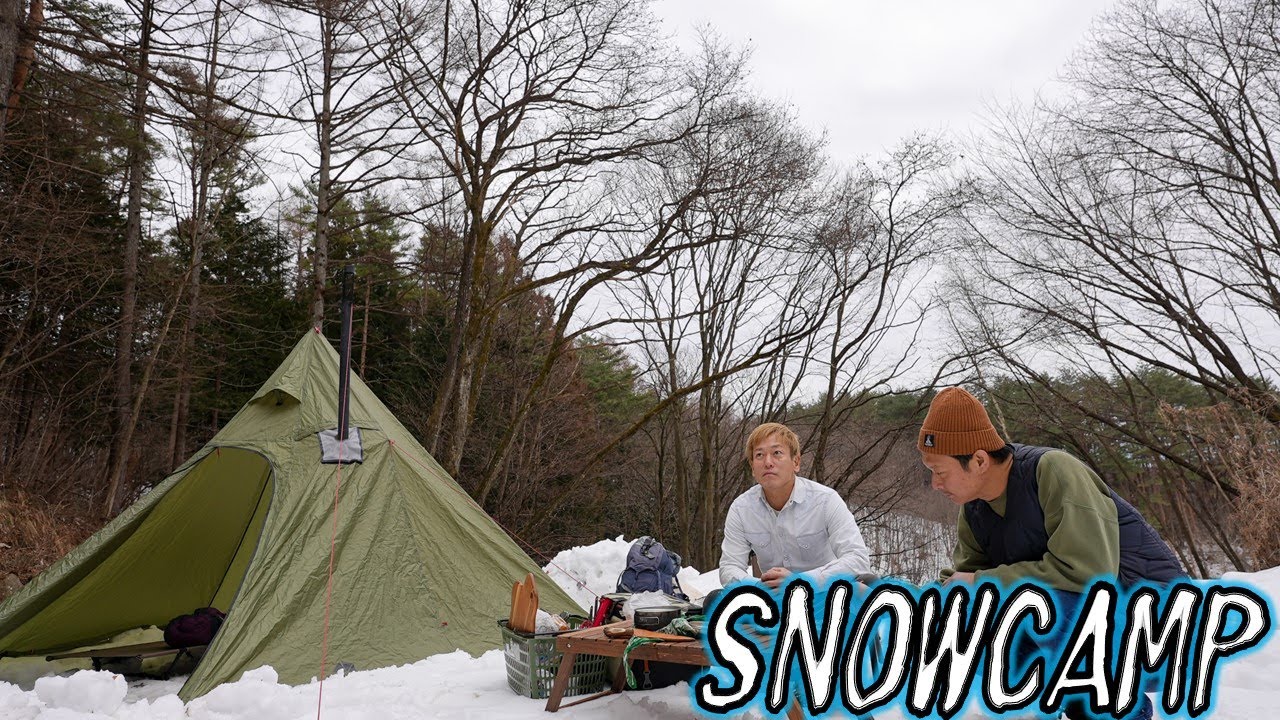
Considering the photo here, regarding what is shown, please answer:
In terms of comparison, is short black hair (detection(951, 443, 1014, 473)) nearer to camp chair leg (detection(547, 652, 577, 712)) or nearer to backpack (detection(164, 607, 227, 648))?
camp chair leg (detection(547, 652, 577, 712))

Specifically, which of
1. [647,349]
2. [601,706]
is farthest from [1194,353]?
[601,706]

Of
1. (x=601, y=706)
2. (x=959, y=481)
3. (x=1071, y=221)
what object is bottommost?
(x=601, y=706)

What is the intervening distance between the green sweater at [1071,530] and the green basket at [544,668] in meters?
2.07

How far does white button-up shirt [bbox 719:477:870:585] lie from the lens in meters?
3.33

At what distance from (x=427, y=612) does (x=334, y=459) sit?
1024mm

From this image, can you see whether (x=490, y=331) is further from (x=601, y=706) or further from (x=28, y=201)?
(x=601, y=706)

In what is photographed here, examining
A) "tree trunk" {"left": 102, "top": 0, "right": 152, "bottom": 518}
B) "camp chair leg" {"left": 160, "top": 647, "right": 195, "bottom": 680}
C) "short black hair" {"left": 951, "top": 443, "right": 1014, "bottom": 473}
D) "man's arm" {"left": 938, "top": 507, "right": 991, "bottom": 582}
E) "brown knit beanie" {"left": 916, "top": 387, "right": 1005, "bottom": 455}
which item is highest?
"tree trunk" {"left": 102, "top": 0, "right": 152, "bottom": 518}

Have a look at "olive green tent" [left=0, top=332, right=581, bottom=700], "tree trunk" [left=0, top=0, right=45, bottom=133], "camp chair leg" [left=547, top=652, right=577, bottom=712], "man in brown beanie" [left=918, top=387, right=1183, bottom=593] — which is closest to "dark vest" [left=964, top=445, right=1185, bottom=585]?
"man in brown beanie" [left=918, top=387, right=1183, bottom=593]

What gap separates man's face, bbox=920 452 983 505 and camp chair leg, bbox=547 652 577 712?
1.76 m

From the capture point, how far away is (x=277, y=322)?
1480 centimetres

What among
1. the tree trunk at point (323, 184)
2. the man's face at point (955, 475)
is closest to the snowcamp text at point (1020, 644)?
the man's face at point (955, 475)

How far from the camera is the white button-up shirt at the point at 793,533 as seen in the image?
333 cm

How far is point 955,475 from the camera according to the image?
2115mm

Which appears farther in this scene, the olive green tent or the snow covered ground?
the olive green tent
